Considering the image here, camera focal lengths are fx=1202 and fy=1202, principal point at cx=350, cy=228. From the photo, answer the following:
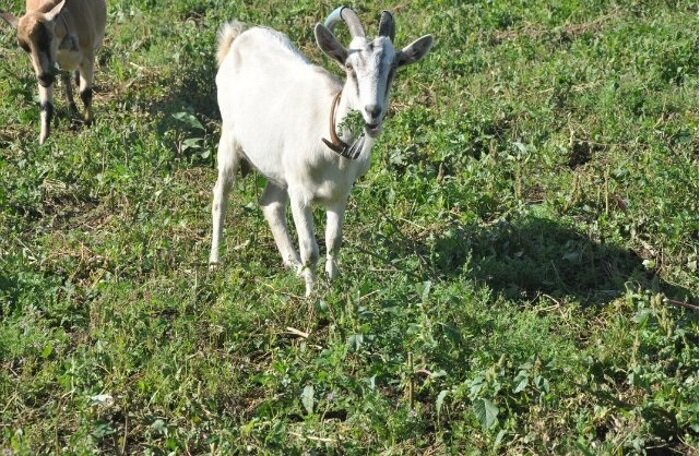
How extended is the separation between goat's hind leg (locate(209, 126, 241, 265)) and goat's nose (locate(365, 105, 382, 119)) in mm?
1748

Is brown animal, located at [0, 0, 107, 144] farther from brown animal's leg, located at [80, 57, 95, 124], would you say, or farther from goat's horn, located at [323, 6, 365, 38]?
goat's horn, located at [323, 6, 365, 38]

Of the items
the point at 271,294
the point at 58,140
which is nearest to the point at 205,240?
the point at 271,294

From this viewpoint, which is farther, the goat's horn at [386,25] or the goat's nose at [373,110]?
the goat's horn at [386,25]

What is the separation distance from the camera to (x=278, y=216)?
8117 millimetres

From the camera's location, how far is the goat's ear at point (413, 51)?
7055 mm

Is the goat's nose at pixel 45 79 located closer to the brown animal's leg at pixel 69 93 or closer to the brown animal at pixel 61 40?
the brown animal at pixel 61 40

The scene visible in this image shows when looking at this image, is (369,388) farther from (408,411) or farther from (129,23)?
(129,23)

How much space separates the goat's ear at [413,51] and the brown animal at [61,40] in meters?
3.92

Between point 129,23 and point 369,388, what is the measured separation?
7.24m

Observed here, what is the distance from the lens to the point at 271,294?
7395 millimetres

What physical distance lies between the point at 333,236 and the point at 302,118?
769mm

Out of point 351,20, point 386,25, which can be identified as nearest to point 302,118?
point 351,20

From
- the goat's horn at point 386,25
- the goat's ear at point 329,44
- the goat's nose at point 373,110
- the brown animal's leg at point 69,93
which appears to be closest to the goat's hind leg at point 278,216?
the goat's ear at point 329,44

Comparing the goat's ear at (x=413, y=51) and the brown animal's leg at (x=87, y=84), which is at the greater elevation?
the goat's ear at (x=413, y=51)
